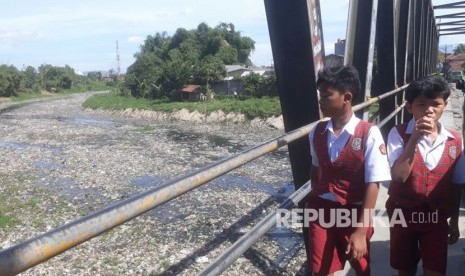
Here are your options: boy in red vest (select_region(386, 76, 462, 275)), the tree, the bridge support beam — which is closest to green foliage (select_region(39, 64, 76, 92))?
the tree

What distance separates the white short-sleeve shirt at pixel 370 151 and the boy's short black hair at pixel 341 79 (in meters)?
0.15

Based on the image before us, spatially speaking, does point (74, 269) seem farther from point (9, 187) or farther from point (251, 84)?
point (251, 84)

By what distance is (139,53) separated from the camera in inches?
2152

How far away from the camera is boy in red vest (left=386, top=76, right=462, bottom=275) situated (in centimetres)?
218

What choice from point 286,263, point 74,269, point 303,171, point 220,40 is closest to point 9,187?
point 74,269

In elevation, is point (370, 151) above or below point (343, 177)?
above

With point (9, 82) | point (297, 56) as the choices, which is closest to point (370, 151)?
point (297, 56)

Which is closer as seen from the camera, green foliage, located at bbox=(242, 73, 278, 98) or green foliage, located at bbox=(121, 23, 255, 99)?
green foliage, located at bbox=(242, 73, 278, 98)

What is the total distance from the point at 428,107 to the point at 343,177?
51 centimetres

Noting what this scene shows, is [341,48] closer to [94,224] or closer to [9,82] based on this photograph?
[94,224]

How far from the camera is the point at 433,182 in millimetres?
2199

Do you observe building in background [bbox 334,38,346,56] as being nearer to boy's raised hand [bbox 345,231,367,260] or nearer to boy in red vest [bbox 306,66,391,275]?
boy in red vest [bbox 306,66,391,275]

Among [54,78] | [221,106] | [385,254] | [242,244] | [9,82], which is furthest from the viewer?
[54,78]

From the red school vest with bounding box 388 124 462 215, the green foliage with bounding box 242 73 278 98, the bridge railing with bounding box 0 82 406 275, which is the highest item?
the bridge railing with bounding box 0 82 406 275
